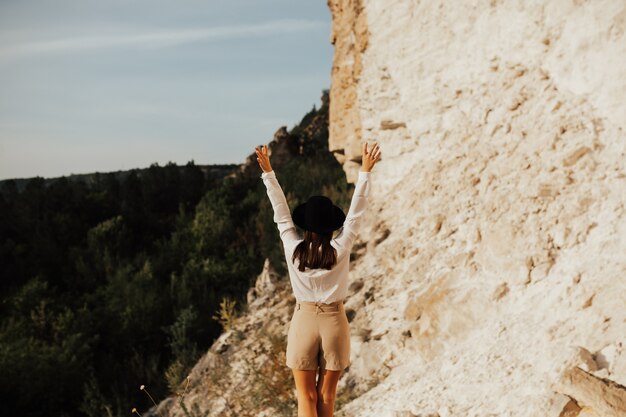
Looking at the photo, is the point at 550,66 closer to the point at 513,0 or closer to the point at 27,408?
the point at 513,0

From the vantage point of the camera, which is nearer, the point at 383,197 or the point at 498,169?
the point at 498,169

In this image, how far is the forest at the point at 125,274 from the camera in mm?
10133

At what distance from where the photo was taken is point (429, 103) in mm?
7625

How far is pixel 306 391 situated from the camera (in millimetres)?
3057

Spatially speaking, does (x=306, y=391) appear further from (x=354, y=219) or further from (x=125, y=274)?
(x=125, y=274)

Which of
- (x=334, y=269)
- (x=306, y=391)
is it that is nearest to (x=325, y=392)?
(x=306, y=391)

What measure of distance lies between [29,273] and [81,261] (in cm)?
137

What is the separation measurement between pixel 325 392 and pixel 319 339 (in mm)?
332

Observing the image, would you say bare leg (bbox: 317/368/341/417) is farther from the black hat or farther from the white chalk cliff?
the white chalk cliff

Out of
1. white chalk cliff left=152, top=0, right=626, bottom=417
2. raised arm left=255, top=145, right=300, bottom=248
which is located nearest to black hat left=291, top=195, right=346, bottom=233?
raised arm left=255, top=145, right=300, bottom=248

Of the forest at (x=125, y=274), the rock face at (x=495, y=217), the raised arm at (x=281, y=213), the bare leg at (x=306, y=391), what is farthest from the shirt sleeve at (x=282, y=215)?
the forest at (x=125, y=274)

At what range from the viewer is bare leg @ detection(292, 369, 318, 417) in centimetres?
303

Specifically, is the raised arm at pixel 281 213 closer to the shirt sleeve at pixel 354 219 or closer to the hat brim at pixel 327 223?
the hat brim at pixel 327 223

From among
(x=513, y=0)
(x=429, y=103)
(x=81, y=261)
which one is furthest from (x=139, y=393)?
(x=513, y=0)
